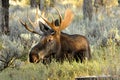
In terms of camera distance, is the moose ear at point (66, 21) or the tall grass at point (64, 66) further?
the moose ear at point (66, 21)

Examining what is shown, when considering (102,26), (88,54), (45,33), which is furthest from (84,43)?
(102,26)

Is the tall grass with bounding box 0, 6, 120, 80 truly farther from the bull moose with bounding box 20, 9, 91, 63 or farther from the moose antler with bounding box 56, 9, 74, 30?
the moose antler with bounding box 56, 9, 74, 30

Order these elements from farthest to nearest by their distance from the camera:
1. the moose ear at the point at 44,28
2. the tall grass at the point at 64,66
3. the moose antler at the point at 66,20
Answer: the moose antler at the point at 66,20 < the moose ear at the point at 44,28 < the tall grass at the point at 64,66

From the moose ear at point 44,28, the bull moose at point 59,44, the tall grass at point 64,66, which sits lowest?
the tall grass at point 64,66

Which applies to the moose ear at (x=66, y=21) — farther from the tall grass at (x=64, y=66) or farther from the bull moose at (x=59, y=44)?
the tall grass at (x=64, y=66)

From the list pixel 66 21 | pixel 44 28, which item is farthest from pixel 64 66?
pixel 66 21

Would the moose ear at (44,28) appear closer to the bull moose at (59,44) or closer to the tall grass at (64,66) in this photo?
the bull moose at (59,44)

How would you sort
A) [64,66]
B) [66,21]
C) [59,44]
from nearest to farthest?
[64,66]
[59,44]
[66,21]

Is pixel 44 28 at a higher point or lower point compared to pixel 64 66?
higher

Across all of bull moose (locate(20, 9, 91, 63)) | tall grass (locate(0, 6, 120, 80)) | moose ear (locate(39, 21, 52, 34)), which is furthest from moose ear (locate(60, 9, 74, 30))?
tall grass (locate(0, 6, 120, 80))

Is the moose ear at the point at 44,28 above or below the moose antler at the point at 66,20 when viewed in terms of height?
below

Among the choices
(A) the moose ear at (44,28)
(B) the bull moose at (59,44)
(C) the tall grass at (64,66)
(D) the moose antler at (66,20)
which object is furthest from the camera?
(D) the moose antler at (66,20)

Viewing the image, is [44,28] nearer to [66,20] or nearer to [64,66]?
[66,20]

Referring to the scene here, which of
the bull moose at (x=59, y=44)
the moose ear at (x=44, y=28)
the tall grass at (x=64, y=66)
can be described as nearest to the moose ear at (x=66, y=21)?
the bull moose at (x=59, y=44)
